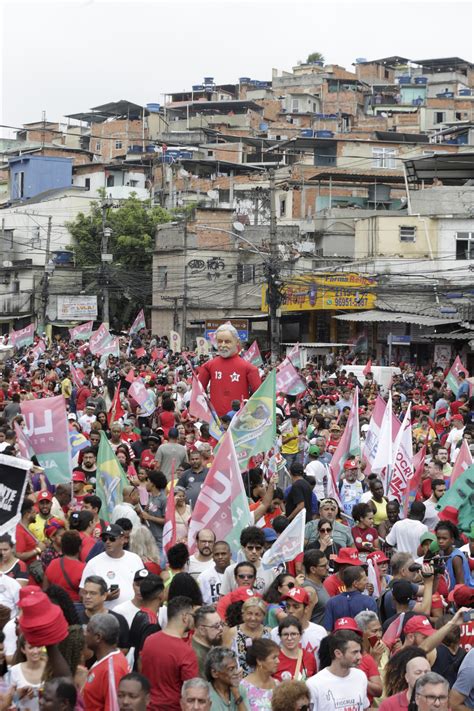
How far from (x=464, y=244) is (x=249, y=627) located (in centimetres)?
4423

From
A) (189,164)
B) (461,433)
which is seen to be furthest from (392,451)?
(189,164)

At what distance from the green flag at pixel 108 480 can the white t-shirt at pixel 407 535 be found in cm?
254

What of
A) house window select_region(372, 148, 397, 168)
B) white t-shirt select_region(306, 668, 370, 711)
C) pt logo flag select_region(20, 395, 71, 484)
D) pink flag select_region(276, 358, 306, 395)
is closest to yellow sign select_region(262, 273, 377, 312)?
pink flag select_region(276, 358, 306, 395)

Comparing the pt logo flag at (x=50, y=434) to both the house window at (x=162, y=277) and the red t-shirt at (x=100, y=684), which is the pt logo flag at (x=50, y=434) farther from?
the house window at (x=162, y=277)

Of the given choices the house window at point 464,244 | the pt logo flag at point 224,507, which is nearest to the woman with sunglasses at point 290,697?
the pt logo flag at point 224,507

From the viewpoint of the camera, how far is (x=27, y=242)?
2948 inches

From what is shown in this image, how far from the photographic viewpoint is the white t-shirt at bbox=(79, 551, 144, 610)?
9.45m

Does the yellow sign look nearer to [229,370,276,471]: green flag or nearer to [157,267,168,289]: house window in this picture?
[157,267,168,289]: house window

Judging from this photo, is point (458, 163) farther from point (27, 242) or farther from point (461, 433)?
point (461, 433)

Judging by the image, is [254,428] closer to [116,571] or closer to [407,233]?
[116,571]

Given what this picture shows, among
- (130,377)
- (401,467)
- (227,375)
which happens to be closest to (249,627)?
(401,467)

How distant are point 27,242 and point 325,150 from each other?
16542 mm

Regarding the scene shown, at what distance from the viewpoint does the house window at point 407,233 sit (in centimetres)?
5209

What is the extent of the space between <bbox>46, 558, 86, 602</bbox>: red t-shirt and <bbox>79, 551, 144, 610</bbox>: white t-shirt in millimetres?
76
